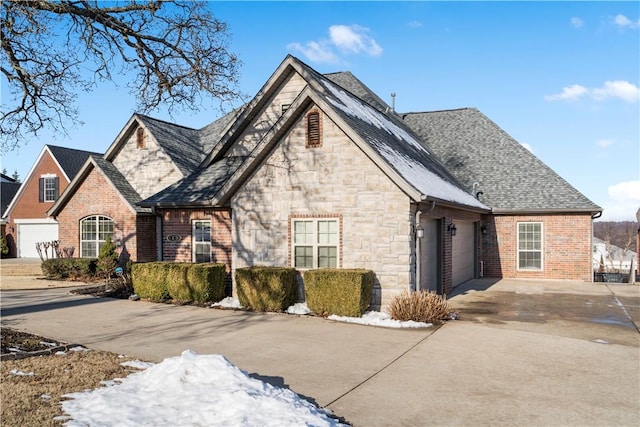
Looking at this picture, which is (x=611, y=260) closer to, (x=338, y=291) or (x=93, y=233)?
(x=338, y=291)

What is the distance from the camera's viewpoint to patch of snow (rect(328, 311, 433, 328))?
443 inches

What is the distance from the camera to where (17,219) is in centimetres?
3541

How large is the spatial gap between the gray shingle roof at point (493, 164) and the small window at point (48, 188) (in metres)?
24.4

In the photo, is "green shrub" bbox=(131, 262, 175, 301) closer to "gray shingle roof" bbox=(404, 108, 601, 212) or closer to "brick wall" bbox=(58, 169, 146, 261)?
"brick wall" bbox=(58, 169, 146, 261)

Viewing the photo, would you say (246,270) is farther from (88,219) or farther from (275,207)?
(88,219)

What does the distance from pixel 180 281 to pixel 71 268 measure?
8955 mm

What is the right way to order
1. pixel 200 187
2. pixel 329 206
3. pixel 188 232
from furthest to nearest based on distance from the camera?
pixel 200 187
pixel 188 232
pixel 329 206

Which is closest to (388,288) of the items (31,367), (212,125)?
(31,367)

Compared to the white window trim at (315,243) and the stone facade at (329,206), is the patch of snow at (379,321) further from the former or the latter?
the white window trim at (315,243)

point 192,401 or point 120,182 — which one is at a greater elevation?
point 120,182

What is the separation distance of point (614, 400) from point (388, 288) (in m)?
6.40

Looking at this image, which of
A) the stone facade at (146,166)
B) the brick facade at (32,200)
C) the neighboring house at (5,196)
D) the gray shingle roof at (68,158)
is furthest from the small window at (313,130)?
the neighboring house at (5,196)

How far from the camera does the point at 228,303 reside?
1400 centimetres

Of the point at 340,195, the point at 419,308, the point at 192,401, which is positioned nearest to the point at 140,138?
the point at 340,195
